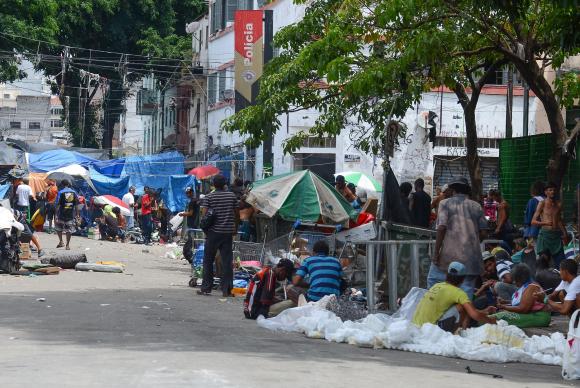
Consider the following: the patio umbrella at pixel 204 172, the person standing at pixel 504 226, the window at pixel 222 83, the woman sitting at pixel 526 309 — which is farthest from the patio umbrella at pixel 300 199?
the window at pixel 222 83

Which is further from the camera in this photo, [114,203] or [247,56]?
[247,56]

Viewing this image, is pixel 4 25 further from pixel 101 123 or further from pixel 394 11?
pixel 394 11

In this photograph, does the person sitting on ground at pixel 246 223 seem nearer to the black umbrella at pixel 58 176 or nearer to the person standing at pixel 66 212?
the person standing at pixel 66 212

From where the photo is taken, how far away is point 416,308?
42.3 feet

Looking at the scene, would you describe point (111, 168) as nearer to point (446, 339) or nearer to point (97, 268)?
point (97, 268)

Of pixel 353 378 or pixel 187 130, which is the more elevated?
pixel 187 130

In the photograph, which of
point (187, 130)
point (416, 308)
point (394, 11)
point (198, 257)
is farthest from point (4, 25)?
point (416, 308)

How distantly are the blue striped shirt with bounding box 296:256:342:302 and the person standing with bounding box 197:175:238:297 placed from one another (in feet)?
10.6

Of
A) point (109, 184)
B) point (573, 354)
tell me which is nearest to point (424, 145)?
point (109, 184)

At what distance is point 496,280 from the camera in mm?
15766

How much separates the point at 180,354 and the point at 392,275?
4353 millimetres

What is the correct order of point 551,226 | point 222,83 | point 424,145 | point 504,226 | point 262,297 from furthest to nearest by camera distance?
point 222,83 → point 424,145 → point 504,226 → point 551,226 → point 262,297

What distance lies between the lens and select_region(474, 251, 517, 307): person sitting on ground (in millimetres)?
14859

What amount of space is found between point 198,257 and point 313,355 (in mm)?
9561
